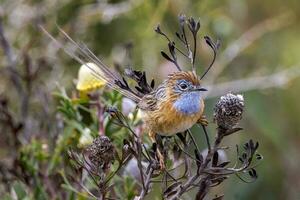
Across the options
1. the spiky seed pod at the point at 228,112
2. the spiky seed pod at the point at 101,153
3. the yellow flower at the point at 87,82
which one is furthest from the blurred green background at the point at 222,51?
the spiky seed pod at the point at 228,112

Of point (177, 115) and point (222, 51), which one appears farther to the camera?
point (222, 51)

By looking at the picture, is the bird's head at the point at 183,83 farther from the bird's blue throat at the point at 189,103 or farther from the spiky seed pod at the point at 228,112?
the spiky seed pod at the point at 228,112

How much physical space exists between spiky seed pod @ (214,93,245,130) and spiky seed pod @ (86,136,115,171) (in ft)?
0.57

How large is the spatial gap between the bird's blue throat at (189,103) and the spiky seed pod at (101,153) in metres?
0.15

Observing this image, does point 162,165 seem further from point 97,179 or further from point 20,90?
point 20,90

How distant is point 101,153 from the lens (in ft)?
3.59

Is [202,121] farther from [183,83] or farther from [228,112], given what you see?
[228,112]

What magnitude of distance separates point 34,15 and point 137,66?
1.77ft

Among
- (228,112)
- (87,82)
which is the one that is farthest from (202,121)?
(87,82)

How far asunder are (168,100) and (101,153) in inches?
7.7

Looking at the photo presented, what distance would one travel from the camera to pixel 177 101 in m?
1.22

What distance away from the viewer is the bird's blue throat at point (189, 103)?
1.18m

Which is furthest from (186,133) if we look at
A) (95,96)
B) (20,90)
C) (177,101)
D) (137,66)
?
(137,66)

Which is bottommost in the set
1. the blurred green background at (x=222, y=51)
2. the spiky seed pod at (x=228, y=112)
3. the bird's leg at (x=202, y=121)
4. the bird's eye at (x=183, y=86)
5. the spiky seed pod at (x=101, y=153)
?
the spiky seed pod at (x=101, y=153)
